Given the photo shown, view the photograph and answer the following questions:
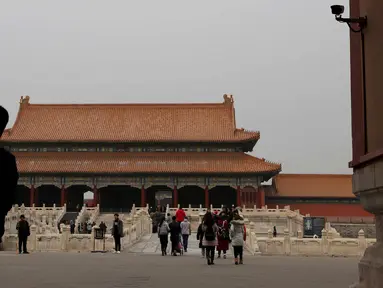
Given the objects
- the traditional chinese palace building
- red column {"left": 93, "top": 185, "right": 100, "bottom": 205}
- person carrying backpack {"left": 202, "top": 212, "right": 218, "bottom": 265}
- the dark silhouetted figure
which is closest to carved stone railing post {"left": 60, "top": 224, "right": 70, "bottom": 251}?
person carrying backpack {"left": 202, "top": 212, "right": 218, "bottom": 265}

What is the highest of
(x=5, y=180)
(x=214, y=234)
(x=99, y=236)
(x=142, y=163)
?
(x=142, y=163)

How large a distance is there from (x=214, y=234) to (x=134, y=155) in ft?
108

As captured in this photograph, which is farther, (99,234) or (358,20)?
(99,234)

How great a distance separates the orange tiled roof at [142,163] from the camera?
150 ft

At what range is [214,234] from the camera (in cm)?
1568

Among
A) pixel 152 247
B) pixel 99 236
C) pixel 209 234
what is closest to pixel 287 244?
pixel 152 247

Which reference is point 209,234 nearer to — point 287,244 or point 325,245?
point 287,244

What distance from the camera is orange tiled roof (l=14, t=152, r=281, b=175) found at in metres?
45.7

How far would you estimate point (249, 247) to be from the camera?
23.3 m

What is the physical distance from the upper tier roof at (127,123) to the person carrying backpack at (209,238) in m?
31.4

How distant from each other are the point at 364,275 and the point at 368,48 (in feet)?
8.17

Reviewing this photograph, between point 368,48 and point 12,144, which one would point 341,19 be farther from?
point 12,144

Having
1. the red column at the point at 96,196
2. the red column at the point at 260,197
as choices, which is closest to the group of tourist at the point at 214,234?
the red column at the point at 260,197

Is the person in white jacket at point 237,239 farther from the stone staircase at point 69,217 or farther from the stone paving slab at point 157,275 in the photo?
the stone staircase at point 69,217
